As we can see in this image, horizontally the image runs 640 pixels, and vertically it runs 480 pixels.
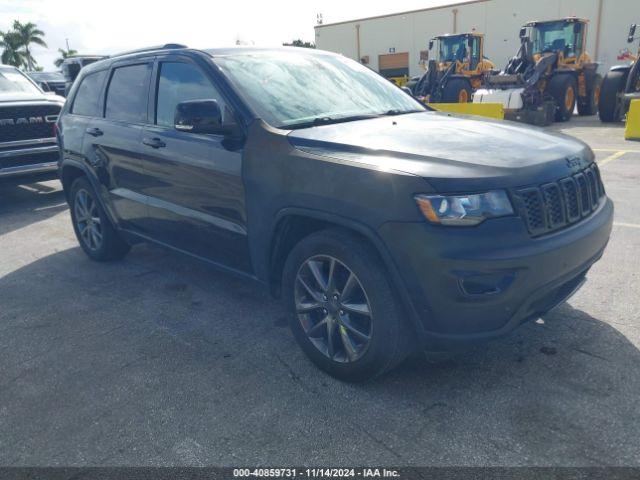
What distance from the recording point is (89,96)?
508 cm

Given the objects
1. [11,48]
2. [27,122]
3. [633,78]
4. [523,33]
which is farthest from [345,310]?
[11,48]

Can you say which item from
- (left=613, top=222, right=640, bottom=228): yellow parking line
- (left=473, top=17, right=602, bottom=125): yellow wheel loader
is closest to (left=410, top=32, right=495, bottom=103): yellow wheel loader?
(left=473, top=17, right=602, bottom=125): yellow wheel loader

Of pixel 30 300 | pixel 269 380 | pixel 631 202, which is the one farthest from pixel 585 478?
pixel 631 202

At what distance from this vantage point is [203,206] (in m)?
3.63

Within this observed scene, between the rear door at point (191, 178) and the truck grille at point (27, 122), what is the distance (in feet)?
15.9

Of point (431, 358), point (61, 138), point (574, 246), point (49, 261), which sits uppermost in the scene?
point (61, 138)

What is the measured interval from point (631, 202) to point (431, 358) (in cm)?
488

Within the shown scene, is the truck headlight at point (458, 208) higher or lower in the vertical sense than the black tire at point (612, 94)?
higher

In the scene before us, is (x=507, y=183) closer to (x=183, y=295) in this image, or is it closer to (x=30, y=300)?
(x=183, y=295)

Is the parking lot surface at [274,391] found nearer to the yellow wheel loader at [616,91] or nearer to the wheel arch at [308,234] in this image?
the wheel arch at [308,234]

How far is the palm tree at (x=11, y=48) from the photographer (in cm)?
5825

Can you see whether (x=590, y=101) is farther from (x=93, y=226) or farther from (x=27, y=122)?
(x=93, y=226)

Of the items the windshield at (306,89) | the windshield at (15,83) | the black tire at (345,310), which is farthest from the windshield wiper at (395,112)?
the windshield at (15,83)

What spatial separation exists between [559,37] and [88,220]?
15367mm
